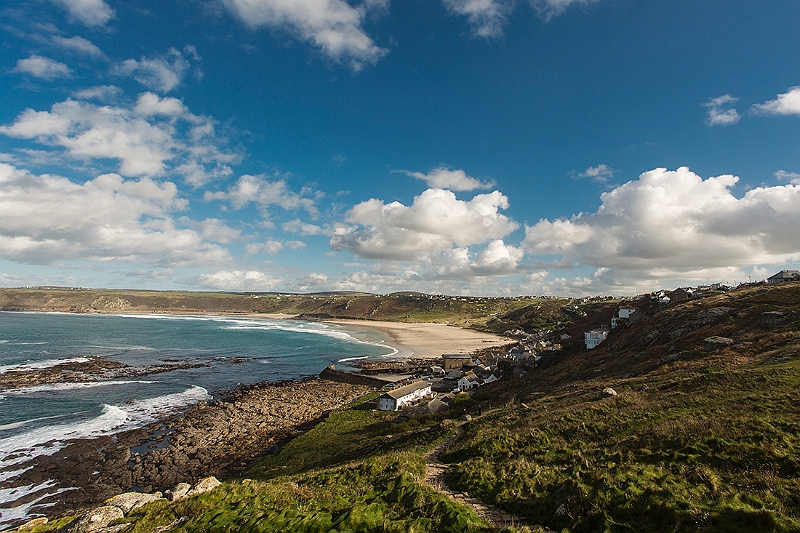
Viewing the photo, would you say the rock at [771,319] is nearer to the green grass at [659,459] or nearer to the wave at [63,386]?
the green grass at [659,459]

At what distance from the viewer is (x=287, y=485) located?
17656 mm

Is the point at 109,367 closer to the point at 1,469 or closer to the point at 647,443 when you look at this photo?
the point at 1,469

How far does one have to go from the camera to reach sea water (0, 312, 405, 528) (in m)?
41.2

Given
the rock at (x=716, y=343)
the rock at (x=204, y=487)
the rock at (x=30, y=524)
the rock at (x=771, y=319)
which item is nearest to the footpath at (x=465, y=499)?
the rock at (x=204, y=487)

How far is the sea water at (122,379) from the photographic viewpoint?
135ft

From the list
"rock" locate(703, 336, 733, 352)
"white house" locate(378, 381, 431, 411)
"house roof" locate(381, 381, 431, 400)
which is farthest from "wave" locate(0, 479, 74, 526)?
"rock" locate(703, 336, 733, 352)

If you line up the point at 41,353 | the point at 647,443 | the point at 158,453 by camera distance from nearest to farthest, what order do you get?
the point at 647,443 < the point at 158,453 < the point at 41,353

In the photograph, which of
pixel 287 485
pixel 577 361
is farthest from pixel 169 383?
pixel 577 361

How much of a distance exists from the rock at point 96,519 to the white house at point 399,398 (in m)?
36.9

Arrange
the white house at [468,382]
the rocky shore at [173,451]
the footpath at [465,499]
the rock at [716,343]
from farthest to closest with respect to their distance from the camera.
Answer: the white house at [468,382] → the rock at [716,343] → the rocky shore at [173,451] → the footpath at [465,499]

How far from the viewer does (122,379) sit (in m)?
69.6

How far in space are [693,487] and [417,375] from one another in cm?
6779

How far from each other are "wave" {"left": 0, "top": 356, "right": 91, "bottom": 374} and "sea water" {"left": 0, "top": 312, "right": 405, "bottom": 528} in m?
0.15

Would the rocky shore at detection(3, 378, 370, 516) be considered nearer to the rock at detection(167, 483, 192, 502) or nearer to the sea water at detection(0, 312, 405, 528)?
the sea water at detection(0, 312, 405, 528)
